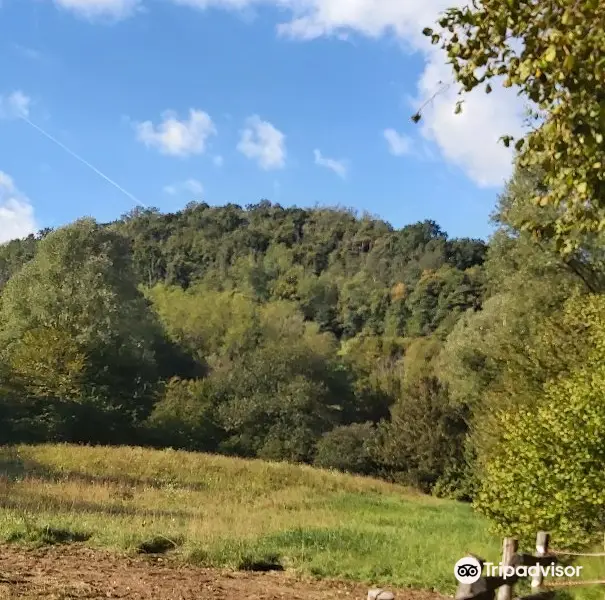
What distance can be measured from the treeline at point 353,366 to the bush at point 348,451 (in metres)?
0.10

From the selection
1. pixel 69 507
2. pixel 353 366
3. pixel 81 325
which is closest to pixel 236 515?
pixel 69 507

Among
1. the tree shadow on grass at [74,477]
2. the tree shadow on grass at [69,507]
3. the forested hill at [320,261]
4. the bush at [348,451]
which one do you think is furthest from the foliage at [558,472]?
the forested hill at [320,261]

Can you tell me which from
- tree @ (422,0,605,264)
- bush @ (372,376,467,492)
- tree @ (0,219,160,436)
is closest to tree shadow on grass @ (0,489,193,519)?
tree @ (422,0,605,264)

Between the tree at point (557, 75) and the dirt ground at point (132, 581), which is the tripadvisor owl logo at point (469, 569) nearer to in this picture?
the tree at point (557, 75)

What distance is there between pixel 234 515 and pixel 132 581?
7489 mm

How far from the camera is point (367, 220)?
12369 centimetres

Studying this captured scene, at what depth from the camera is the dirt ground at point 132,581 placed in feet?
26.9

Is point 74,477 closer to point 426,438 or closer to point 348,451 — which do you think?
point 426,438

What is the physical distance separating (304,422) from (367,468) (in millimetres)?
4662

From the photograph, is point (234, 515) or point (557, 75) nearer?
point (557, 75)

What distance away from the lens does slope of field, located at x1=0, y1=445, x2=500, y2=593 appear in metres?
11.4

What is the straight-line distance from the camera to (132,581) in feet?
30.1

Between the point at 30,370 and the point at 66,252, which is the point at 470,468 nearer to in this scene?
the point at 30,370

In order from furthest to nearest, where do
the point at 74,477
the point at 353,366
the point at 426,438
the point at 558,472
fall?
the point at 353,366
the point at 426,438
the point at 74,477
the point at 558,472
